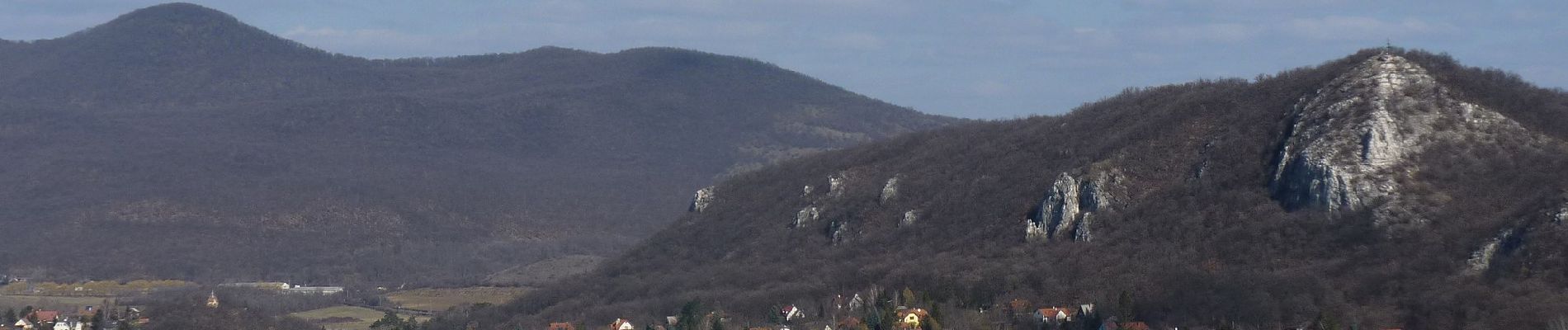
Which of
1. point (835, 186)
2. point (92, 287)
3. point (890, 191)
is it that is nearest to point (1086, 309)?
point (890, 191)

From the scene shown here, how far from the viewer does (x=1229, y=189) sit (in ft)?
333

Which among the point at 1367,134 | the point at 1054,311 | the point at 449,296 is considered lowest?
the point at 449,296

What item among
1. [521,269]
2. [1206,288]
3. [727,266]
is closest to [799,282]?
[727,266]

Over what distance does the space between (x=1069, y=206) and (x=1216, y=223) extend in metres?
8.60

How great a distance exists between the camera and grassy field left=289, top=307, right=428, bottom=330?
12688cm

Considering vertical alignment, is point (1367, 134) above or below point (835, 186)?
above

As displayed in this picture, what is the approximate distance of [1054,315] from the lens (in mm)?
88312

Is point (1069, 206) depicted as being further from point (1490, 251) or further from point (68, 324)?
point (68, 324)

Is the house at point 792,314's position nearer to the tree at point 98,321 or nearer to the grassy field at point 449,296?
the tree at point 98,321

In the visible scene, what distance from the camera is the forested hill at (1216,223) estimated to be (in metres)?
83.1

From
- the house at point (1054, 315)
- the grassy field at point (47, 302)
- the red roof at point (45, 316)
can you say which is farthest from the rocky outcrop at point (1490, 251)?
the grassy field at point (47, 302)

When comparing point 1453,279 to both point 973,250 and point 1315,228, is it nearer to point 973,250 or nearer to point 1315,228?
point 1315,228

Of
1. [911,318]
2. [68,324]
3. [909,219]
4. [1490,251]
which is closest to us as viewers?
[1490,251]

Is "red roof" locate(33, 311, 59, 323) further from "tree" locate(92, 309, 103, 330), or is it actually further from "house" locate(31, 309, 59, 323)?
"tree" locate(92, 309, 103, 330)
